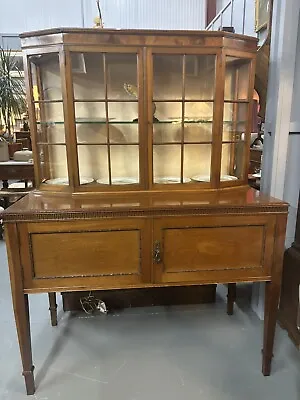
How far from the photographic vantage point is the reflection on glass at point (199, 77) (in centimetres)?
165

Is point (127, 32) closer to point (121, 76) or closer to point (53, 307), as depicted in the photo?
point (121, 76)

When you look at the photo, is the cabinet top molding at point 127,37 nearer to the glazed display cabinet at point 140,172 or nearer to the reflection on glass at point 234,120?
the glazed display cabinet at point 140,172

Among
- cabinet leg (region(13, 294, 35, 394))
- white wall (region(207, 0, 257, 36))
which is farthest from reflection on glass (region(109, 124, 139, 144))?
white wall (region(207, 0, 257, 36))

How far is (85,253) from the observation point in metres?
1.45

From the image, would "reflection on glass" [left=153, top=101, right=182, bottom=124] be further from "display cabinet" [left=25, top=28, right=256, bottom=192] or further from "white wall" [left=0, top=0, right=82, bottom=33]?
"white wall" [left=0, top=0, right=82, bottom=33]

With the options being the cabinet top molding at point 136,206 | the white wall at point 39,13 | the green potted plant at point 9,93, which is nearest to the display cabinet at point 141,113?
the cabinet top molding at point 136,206

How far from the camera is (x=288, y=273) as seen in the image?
1.96 m

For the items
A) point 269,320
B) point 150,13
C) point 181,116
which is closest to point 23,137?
point 150,13

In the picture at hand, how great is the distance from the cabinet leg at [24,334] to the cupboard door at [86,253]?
90 mm

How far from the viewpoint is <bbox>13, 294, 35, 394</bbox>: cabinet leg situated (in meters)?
1.46

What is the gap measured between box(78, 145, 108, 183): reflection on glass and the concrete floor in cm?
100

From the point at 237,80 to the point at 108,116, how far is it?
2.56 feet

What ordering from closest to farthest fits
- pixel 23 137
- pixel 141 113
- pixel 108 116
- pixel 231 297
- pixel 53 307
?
pixel 141 113
pixel 108 116
pixel 53 307
pixel 231 297
pixel 23 137

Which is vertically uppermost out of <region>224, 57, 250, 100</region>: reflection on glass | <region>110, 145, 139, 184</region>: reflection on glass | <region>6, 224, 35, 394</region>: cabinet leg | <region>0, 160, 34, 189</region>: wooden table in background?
<region>224, 57, 250, 100</region>: reflection on glass
